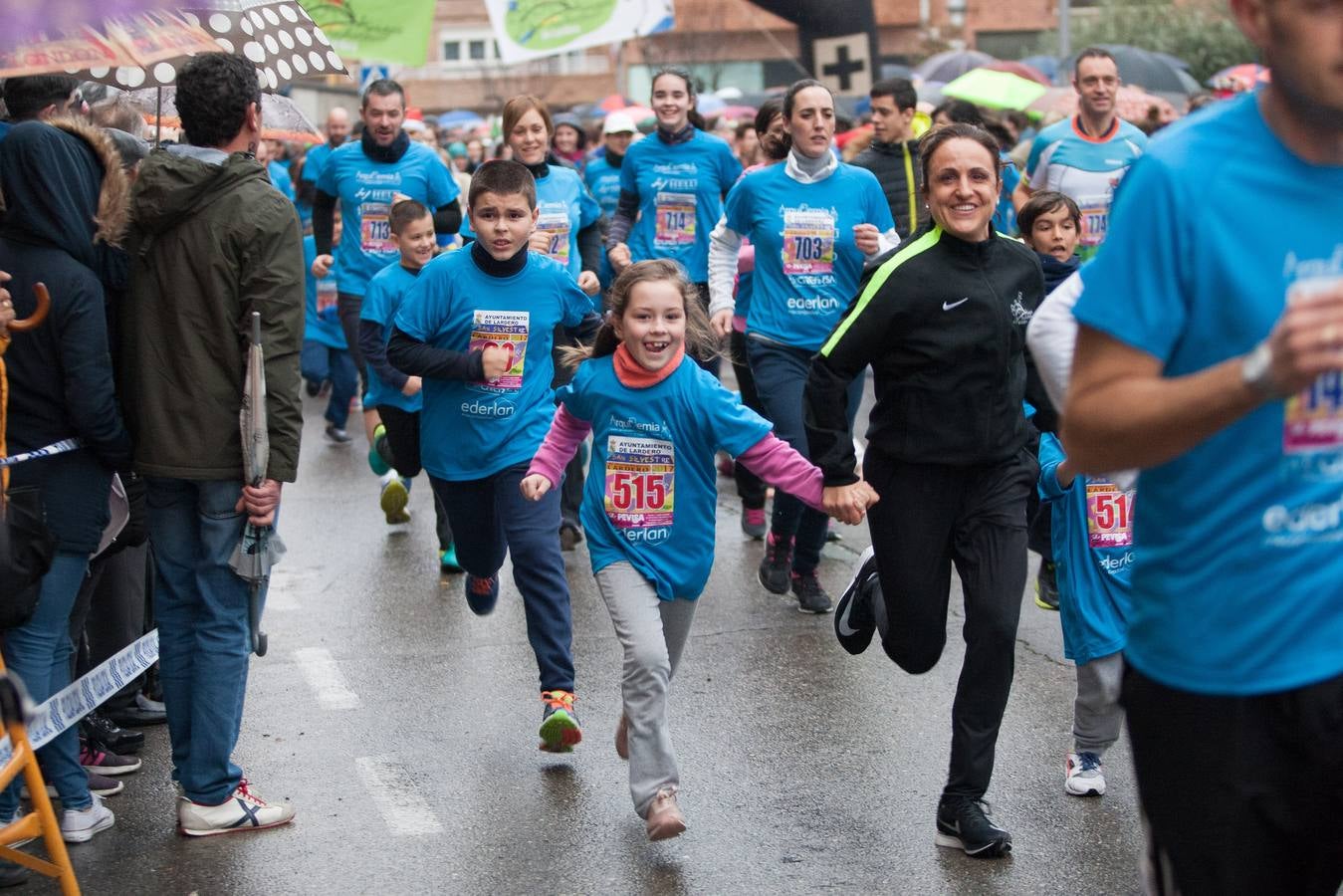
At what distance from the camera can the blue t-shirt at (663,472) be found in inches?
204

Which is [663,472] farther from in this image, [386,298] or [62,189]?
[386,298]

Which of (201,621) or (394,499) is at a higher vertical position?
(201,621)

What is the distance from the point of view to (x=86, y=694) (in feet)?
16.8

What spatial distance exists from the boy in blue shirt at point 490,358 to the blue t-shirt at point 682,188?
4282mm

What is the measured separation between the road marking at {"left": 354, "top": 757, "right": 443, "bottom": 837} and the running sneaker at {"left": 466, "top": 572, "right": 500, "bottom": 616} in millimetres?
1089

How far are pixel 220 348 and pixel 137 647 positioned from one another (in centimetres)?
118

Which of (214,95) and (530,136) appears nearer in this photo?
(214,95)

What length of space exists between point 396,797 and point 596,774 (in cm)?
67

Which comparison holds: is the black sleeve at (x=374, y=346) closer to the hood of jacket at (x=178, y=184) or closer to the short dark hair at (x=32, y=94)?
the short dark hair at (x=32, y=94)

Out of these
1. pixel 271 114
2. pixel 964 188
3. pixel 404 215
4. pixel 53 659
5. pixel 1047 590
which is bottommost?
pixel 1047 590

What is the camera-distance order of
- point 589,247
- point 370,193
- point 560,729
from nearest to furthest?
point 560,729 < point 589,247 < point 370,193

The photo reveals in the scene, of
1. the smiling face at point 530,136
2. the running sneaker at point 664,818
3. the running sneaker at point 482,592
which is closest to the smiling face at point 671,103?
the smiling face at point 530,136

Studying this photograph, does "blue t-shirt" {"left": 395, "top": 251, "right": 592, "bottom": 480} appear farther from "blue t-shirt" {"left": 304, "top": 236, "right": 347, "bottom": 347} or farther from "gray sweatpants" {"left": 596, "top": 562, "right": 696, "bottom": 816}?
"blue t-shirt" {"left": 304, "top": 236, "right": 347, "bottom": 347}

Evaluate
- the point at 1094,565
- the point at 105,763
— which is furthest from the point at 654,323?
the point at 105,763
